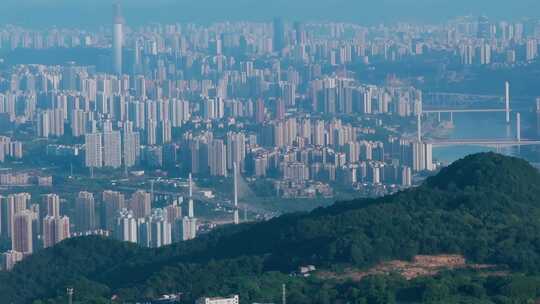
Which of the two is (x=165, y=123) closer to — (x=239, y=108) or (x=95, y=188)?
(x=239, y=108)

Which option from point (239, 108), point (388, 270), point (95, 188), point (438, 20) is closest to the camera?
point (388, 270)

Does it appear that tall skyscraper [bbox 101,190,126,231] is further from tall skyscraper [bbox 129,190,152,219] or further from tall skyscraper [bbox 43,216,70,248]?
tall skyscraper [bbox 43,216,70,248]

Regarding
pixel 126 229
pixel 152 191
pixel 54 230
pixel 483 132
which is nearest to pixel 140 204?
pixel 126 229

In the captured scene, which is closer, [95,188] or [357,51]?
[95,188]

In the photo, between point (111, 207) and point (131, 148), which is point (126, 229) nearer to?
point (111, 207)

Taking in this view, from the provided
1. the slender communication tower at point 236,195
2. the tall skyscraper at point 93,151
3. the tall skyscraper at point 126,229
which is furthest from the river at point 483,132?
the tall skyscraper at point 126,229

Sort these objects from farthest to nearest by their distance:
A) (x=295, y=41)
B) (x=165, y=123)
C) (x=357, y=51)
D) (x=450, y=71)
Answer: (x=295, y=41), (x=357, y=51), (x=450, y=71), (x=165, y=123)

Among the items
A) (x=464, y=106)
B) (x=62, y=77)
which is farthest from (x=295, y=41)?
(x=464, y=106)
